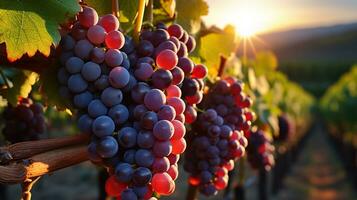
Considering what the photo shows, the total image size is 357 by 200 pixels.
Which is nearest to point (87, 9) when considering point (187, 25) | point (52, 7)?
point (52, 7)

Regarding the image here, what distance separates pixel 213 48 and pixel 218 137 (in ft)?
1.40

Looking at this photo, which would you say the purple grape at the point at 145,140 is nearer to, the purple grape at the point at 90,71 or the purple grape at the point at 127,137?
the purple grape at the point at 127,137

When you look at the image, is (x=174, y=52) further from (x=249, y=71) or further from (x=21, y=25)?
(x=249, y=71)

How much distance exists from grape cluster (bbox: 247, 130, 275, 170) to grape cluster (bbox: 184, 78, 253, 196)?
4.63 feet

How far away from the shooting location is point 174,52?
1367mm

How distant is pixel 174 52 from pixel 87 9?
0.82 feet

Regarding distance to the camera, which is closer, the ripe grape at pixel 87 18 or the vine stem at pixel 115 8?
the ripe grape at pixel 87 18

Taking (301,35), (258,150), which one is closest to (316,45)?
(301,35)

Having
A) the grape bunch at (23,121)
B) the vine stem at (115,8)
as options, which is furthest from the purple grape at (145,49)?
the grape bunch at (23,121)

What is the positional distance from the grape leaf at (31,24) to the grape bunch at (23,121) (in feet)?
3.39

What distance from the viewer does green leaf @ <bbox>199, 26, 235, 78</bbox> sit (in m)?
2.20

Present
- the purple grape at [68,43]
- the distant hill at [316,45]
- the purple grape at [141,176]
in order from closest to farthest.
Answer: the purple grape at [141,176] < the purple grape at [68,43] < the distant hill at [316,45]

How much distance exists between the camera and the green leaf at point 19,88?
2.01 meters

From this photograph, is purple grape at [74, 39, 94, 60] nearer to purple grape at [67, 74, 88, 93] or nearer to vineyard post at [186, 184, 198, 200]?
purple grape at [67, 74, 88, 93]
